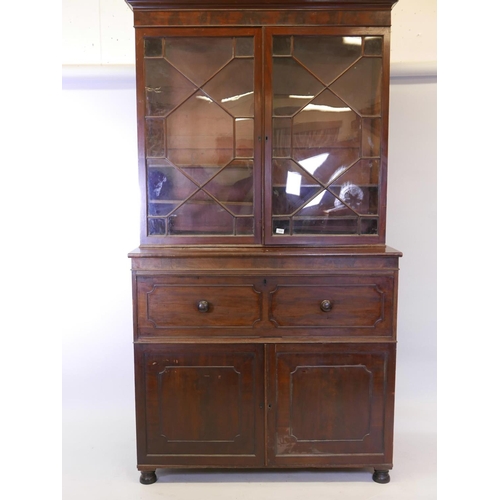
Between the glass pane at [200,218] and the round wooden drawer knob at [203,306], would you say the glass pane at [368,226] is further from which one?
the round wooden drawer knob at [203,306]

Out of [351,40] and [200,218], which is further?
[200,218]

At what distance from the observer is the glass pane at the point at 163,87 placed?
2.28 meters

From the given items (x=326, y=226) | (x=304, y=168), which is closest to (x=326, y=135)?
(x=304, y=168)

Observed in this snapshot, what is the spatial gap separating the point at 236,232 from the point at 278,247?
0.67ft

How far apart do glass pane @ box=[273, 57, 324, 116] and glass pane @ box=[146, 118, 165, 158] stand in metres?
0.52

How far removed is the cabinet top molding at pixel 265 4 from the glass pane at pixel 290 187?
0.67 meters

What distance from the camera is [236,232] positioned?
2.34 meters

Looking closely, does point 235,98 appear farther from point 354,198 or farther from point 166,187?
point 354,198

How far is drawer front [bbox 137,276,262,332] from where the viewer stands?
87.7 inches

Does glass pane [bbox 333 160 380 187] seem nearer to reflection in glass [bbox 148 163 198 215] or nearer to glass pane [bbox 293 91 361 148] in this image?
glass pane [bbox 293 91 361 148]

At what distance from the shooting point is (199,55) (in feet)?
7.49

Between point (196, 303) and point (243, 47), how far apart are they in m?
1.15

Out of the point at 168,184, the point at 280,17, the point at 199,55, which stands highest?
the point at 280,17

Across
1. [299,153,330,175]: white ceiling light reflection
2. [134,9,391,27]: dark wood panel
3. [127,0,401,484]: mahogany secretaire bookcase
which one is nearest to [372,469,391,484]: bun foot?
[127,0,401,484]: mahogany secretaire bookcase
